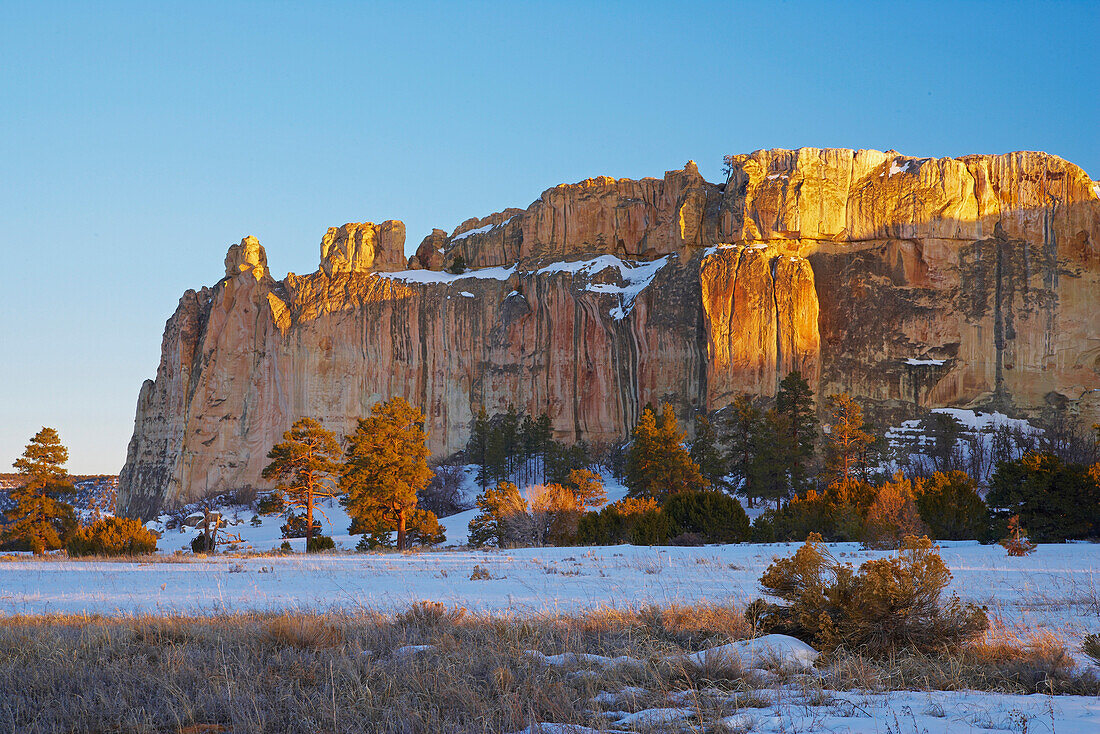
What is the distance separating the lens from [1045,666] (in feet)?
18.6

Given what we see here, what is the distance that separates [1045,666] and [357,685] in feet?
14.4

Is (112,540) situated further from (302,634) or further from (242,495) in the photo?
(242,495)

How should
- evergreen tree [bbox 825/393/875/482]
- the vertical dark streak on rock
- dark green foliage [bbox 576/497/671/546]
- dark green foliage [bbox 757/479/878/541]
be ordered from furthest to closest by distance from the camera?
the vertical dark streak on rock → evergreen tree [bbox 825/393/875/482] → dark green foliage [bbox 576/497/671/546] → dark green foliage [bbox 757/479/878/541]

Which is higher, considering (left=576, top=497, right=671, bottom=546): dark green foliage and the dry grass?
the dry grass

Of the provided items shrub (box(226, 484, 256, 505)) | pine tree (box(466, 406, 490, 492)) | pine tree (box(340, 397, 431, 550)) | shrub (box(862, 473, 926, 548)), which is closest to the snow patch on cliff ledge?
pine tree (box(466, 406, 490, 492))

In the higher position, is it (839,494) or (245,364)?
(245,364)

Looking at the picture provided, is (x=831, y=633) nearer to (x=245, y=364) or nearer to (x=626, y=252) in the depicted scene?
(x=626, y=252)

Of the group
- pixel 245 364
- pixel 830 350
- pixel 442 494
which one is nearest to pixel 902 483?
pixel 442 494

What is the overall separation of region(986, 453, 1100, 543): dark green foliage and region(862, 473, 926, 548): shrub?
220 cm

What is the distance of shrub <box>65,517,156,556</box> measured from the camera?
88.9 feet

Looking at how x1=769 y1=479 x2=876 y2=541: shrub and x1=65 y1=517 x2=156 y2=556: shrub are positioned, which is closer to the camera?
x1=769 y1=479 x2=876 y2=541: shrub

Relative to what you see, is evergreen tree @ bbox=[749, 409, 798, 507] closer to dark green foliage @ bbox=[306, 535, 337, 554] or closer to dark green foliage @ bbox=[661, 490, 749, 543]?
dark green foliage @ bbox=[661, 490, 749, 543]

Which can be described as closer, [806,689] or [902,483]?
[806,689]

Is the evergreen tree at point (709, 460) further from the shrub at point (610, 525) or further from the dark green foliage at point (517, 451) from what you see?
the shrub at point (610, 525)
